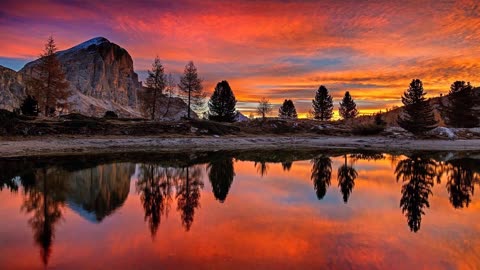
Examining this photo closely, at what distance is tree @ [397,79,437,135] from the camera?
→ 2494 inches

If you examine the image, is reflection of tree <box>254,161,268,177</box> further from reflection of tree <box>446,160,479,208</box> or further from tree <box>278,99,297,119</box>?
tree <box>278,99,297,119</box>

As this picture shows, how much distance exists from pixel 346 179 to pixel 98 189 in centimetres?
1296

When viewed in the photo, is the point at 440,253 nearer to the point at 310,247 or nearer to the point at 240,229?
the point at 310,247

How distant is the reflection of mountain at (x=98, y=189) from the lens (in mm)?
12434

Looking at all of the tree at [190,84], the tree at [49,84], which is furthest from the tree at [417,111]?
the tree at [49,84]

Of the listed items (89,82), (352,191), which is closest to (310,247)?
(352,191)

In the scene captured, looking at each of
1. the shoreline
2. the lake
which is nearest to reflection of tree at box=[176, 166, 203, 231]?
the lake

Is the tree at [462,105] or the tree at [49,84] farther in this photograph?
the tree at [462,105]

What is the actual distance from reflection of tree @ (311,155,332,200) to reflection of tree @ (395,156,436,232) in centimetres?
345

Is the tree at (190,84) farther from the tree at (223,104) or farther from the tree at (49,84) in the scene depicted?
the tree at (49,84)

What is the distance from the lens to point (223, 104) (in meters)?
73.1

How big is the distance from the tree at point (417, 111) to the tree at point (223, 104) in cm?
3192

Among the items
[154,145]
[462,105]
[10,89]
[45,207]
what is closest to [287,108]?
[462,105]

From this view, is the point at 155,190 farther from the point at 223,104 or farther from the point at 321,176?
the point at 223,104
